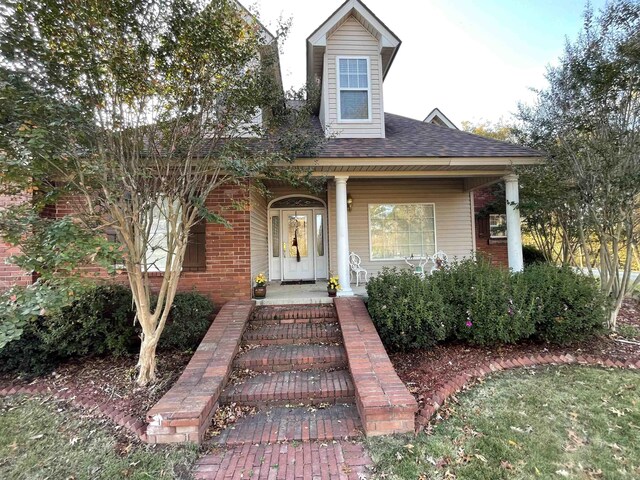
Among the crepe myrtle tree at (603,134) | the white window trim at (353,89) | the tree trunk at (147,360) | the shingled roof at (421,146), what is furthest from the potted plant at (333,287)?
the crepe myrtle tree at (603,134)

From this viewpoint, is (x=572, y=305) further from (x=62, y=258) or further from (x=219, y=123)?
(x=62, y=258)

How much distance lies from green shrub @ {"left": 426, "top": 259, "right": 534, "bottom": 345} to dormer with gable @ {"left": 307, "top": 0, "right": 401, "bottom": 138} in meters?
4.00

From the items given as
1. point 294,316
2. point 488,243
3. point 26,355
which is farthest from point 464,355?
point 26,355

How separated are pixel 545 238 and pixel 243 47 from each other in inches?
317

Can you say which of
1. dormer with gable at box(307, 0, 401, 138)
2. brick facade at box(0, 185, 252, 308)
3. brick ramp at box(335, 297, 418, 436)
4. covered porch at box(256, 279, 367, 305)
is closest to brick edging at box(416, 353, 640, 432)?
brick ramp at box(335, 297, 418, 436)

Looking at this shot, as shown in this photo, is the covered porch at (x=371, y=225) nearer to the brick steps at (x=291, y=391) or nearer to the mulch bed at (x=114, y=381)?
the mulch bed at (x=114, y=381)

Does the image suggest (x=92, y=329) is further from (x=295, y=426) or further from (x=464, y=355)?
(x=464, y=355)

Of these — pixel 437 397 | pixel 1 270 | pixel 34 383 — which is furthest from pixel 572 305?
pixel 1 270

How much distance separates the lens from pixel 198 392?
3.12 m

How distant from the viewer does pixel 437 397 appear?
10.5 feet

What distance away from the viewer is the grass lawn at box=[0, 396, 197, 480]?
2.44m

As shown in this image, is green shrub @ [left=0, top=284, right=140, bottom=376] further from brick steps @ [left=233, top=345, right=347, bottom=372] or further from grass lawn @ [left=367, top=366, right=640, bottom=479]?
grass lawn @ [left=367, top=366, right=640, bottom=479]

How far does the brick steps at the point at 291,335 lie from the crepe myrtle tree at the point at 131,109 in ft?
4.49

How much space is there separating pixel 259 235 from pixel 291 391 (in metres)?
4.43
